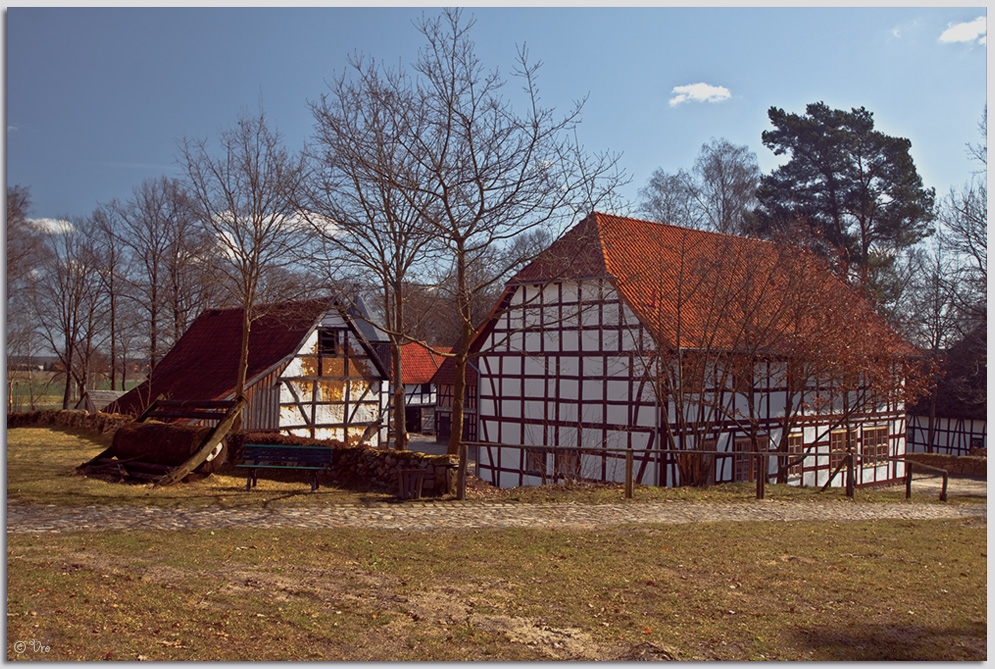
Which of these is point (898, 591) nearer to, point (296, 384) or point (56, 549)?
point (56, 549)

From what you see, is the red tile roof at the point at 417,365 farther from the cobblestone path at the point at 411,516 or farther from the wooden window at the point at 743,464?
A: the cobblestone path at the point at 411,516

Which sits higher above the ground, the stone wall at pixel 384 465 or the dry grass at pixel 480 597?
the stone wall at pixel 384 465

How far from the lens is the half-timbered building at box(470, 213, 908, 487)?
55.5 feet

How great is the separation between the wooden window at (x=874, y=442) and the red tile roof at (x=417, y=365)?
840 inches

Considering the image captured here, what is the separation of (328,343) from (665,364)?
11.1m

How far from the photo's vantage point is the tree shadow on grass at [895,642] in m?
5.41

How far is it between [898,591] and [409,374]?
113 feet

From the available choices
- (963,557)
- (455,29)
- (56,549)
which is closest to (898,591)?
(963,557)

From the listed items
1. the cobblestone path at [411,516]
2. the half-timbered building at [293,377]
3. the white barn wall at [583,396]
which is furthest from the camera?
the half-timbered building at [293,377]

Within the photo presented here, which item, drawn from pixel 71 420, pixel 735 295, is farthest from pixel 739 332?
pixel 71 420

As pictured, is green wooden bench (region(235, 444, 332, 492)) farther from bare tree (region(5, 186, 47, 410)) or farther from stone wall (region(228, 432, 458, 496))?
bare tree (region(5, 186, 47, 410))

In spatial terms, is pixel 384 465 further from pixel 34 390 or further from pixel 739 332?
pixel 34 390

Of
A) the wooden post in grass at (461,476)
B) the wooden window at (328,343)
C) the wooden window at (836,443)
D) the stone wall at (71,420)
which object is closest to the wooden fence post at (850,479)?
the wooden window at (836,443)

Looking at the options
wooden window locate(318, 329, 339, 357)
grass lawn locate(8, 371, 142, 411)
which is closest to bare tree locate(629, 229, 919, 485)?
wooden window locate(318, 329, 339, 357)
